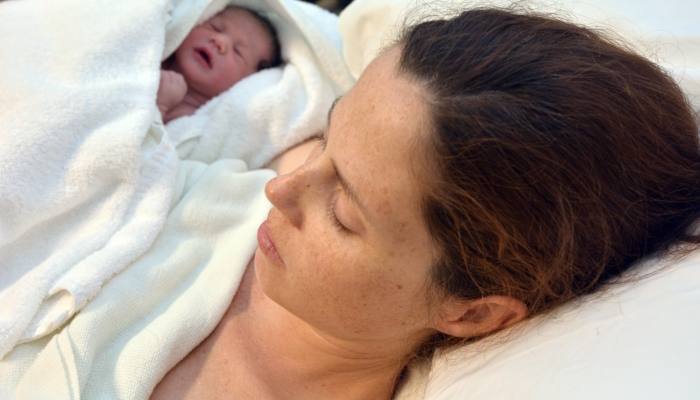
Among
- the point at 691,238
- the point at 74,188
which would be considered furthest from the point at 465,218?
the point at 74,188

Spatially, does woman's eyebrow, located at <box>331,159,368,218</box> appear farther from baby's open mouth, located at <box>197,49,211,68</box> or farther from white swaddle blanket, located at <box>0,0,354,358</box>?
baby's open mouth, located at <box>197,49,211,68</box>

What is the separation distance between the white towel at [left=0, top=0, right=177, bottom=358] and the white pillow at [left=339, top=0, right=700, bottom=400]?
688 millimetres

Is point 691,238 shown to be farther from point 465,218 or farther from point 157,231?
point 157,231

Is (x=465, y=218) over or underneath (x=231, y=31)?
over

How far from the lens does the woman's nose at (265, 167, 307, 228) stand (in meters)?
0.85

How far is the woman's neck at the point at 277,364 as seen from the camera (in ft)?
3.44

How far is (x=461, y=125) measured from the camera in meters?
0.71

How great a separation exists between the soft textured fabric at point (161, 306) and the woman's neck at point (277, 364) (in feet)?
0.15

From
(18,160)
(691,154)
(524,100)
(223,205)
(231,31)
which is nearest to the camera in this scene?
(524,100)

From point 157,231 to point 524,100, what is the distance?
2.56ft

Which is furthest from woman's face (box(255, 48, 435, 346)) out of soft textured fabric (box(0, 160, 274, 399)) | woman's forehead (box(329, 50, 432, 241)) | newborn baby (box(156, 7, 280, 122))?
newborn baby (box(156, 7, 280, 122))

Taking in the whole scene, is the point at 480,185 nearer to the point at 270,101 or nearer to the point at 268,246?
the point at 268,246

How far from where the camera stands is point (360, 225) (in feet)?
2.61

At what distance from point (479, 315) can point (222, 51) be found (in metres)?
1.03
